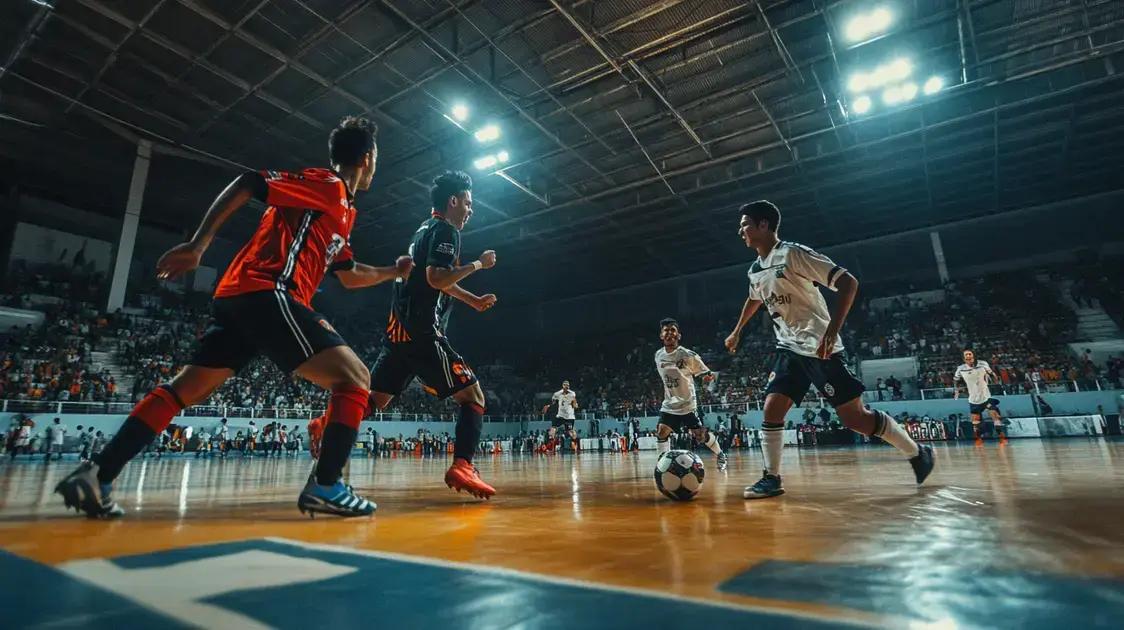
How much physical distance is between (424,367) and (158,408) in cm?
143

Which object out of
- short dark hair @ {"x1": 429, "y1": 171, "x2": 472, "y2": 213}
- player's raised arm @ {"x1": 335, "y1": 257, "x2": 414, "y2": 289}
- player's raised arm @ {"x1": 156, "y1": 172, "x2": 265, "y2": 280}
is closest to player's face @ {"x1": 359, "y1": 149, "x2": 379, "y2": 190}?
player's raised arm @ {"x1": 335, "y1": 257, "x2": 414, "y2": 289}

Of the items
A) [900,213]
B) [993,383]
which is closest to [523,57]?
[993,383]

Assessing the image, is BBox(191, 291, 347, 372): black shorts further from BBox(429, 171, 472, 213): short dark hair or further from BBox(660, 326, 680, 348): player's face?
BBox(660, 326, 680, 348): player's face

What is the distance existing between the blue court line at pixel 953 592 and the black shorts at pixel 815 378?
237 centimetres

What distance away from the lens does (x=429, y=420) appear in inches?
946

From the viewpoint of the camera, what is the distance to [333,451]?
7.92 feet

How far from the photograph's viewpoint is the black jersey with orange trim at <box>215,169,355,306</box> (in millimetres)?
2373

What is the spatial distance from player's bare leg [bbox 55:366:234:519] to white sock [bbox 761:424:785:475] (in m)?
3.17

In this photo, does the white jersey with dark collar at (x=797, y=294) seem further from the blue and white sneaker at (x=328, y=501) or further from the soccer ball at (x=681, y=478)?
the blue and white sneaker at (x=328, y=501)

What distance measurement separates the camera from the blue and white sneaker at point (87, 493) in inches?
92.6

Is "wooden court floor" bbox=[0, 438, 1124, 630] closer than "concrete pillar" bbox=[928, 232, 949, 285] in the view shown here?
Yes

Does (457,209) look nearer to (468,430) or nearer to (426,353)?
(426,353)

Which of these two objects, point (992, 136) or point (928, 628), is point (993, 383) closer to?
point (992, 136)

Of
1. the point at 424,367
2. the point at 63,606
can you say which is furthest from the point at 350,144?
the point at 63,606
